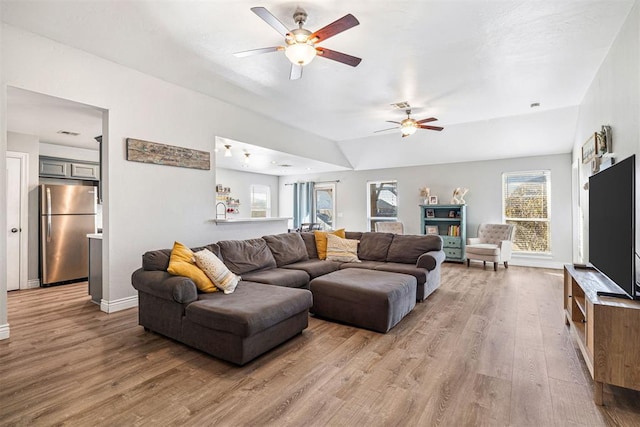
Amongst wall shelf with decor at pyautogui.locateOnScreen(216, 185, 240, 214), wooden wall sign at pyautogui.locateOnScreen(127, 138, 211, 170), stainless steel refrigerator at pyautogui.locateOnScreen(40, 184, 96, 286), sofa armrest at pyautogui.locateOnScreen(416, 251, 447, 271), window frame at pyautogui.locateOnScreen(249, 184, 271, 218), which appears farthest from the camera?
window frame at pyautogui.locateOnScreen(249, 184, 271, 218)

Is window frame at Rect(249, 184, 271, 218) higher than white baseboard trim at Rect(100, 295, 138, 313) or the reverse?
higher

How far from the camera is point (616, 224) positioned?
203 centimetres

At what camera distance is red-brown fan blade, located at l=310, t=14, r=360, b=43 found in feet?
6.91

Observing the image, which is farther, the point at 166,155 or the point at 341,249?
the point at 341,249

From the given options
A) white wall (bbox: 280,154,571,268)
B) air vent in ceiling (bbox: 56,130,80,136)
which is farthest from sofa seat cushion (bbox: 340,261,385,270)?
air vent in ceiling (bbox: 56,130,80,136)

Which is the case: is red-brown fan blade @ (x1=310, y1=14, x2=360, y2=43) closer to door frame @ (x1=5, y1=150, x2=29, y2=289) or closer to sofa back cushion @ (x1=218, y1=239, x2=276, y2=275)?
sofa back cushion @ (x1=218, y1=239, x2=276, y2=275)

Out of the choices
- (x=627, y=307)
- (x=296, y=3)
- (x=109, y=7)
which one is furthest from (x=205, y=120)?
(x=627, y=307)

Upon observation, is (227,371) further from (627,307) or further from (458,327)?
(627,307)

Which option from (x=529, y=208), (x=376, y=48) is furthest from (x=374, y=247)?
(x=529, y=208)

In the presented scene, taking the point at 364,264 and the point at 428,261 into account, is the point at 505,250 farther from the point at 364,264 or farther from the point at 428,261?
the point at 364,264

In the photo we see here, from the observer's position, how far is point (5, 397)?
1.91m

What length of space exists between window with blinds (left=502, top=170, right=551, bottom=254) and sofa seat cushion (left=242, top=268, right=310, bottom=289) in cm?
519

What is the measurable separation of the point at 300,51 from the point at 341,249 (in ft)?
9.67

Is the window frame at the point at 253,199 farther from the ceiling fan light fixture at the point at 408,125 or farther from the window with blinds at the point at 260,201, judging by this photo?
the ceiling fan light fixture at the point at 408,125
